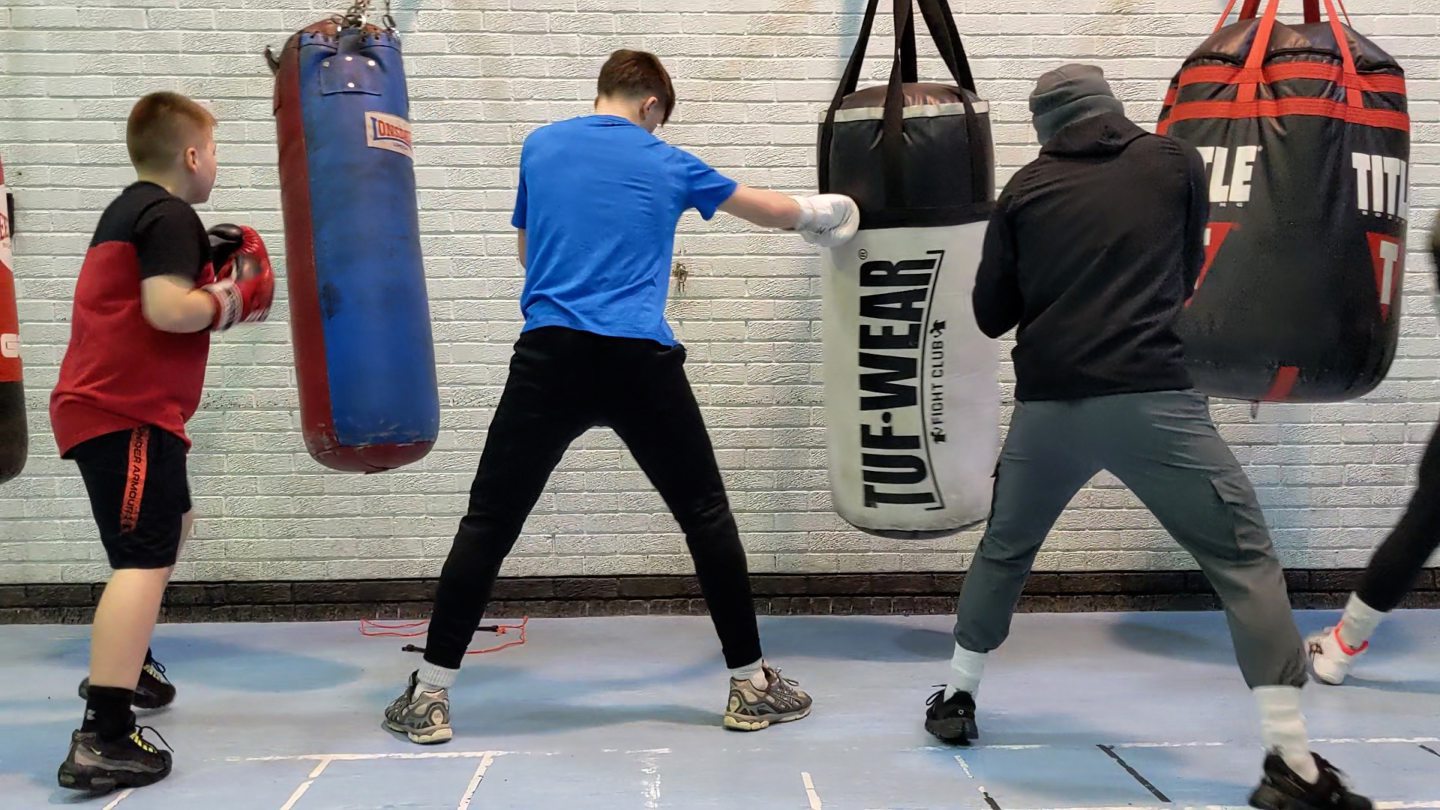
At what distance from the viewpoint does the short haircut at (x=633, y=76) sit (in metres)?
2.48

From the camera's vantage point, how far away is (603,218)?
2.43 metres

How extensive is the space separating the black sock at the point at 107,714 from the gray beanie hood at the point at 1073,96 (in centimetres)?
223

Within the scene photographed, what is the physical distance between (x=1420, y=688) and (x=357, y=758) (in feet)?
8.46

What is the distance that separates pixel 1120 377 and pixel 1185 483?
23 cm

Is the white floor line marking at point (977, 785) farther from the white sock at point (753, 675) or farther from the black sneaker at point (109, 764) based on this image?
the black sneaker at point (109, 764)

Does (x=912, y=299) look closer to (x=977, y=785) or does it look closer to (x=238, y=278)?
(x=977, y=785)

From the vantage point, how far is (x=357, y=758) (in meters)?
2.35

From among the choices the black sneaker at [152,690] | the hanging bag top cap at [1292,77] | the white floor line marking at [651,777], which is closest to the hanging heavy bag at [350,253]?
the black sneaker at [152,690]

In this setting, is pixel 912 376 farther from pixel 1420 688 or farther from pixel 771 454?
pixel 1420 688

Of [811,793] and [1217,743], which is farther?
[1217,743]

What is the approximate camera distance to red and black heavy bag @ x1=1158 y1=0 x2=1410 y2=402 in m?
2.59

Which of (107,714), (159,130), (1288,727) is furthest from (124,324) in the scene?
(1288,727)

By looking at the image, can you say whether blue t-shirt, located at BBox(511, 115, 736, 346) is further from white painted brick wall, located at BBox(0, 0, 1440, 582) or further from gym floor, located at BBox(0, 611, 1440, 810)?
white painted brick wall, located at BBox(0, 0, 1440, 582)

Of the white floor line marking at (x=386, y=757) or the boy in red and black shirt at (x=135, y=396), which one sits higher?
the boy in red and black shirt at (x=135, y=396)
